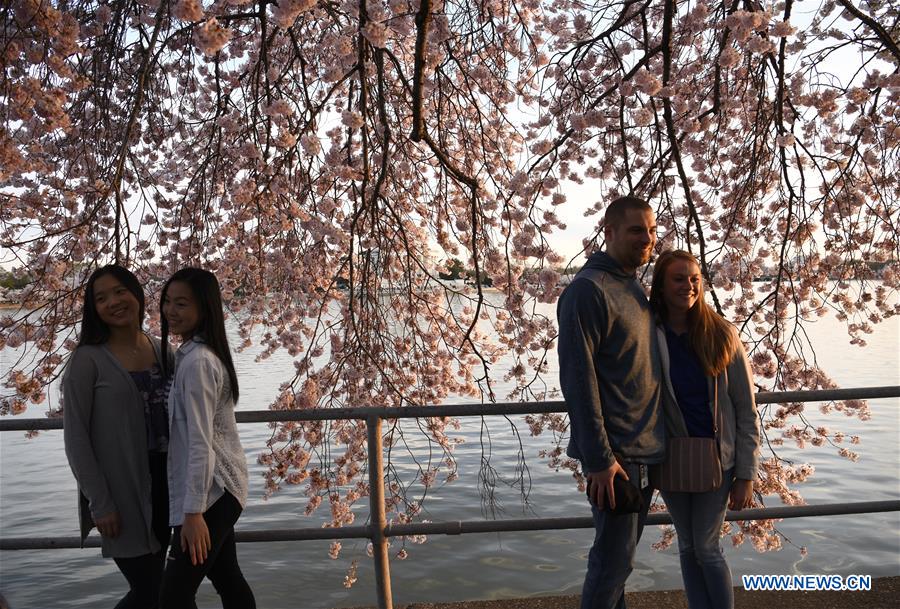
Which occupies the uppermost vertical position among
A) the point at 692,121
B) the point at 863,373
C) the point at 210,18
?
the point at 210,18

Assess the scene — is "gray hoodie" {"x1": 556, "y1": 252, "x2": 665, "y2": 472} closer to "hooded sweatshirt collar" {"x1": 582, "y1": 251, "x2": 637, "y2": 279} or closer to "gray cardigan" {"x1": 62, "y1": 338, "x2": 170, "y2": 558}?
"hooded sweatshirt collar" {"x1": 582, "y1": 251, "x2": 637, "y2": 279}

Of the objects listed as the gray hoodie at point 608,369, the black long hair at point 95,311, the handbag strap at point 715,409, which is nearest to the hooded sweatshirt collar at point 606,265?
the gray hoodie at point 608,369

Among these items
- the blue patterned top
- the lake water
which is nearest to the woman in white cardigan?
the blue patterned top

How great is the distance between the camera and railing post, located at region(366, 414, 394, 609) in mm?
2889

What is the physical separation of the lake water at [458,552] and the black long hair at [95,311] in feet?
16.9

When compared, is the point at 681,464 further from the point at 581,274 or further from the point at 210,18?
the point at 210,18

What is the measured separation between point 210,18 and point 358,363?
222cm

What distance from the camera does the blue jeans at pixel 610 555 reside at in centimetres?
244

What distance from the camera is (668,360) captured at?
2543mm

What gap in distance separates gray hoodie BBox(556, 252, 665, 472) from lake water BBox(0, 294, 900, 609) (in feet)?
16.4

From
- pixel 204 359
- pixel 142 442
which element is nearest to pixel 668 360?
pixel 204 359

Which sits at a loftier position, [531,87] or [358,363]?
[531,87]

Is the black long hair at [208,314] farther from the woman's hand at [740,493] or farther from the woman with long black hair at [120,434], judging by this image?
the woman's hand at [740,493]

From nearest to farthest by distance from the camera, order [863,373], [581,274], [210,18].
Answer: [581,274] < [210,18] < [863,373]
